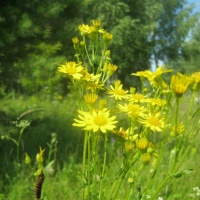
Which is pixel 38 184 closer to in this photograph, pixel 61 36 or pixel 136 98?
pixel 136 98

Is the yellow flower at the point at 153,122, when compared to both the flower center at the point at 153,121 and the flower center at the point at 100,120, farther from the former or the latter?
the flower center at the point at 100,120

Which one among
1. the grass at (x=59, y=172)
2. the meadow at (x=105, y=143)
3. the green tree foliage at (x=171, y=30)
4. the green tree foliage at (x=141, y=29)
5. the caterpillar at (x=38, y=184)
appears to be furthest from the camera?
the green tree foliage at (x=171, y=30)

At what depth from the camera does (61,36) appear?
3.26 m

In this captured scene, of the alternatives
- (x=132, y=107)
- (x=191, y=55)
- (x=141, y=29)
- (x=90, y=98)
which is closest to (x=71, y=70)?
(x=90, y=98)

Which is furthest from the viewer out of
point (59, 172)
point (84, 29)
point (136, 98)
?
point (59, 172)

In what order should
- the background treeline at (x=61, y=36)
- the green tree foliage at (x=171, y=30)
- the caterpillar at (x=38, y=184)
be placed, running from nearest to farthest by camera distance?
the caterpillar at (x=38, y=184) → the background treeline at (x=61, y=36) → the green tree foliage at (x=171, y=30)

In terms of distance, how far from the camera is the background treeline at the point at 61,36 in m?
3.02

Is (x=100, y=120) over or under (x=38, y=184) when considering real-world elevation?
over

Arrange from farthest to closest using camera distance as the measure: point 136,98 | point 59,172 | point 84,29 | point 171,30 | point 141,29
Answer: point 171,30
point 141,29
point 59,172
point 84,29
point 136,98

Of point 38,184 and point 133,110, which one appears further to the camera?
point 133,110

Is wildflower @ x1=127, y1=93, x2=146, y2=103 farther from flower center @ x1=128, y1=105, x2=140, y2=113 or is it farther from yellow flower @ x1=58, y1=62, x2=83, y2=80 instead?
yellow flower @ x1=58, y1=62, x2=83, y2=80

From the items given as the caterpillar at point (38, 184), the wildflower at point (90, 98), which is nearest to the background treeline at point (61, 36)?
the wildflower at point (90, 98)

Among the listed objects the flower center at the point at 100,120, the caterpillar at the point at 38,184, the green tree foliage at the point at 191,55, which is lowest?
the green tree foliage at the point at 191,55

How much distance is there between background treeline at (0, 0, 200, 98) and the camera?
302 cm
